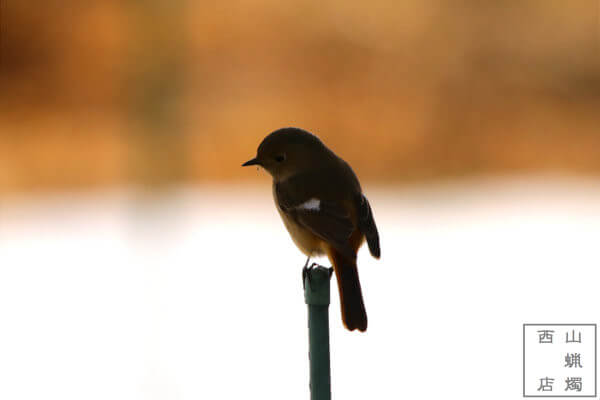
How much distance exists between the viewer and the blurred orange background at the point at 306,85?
24.9 ft

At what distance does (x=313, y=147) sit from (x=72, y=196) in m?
5.76

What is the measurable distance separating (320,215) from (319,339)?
1.94 feet

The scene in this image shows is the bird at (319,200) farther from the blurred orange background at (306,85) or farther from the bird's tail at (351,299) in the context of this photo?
the blurred orange background at (306,85)

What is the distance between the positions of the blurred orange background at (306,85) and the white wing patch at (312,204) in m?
5.32

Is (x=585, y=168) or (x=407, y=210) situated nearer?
(x=407, y=210)

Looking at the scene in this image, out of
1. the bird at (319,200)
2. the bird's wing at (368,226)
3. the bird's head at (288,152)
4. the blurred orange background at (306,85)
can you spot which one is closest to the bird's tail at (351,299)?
the bird at (319,200)

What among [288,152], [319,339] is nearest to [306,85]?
[288,152]

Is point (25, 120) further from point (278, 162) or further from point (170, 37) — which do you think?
point (278, 162)

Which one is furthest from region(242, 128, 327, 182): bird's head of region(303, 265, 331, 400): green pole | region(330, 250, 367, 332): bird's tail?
region(303, 265, 331, 400): green pole

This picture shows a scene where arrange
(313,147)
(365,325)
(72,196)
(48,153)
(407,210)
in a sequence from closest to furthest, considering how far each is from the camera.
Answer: (365,325), (313,147), (407,210), (72,196), (48,153)

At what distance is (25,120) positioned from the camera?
773 centimetres

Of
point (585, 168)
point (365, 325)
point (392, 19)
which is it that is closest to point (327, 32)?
point (392, 19)

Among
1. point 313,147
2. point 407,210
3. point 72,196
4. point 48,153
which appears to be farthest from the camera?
point 48,153

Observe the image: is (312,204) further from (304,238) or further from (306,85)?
(306,85)
